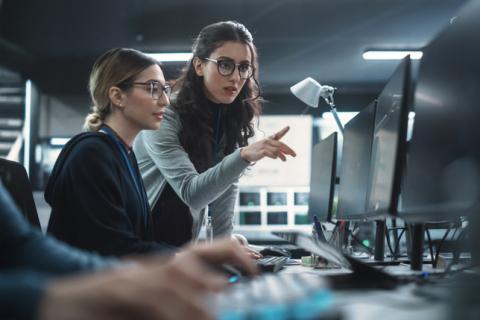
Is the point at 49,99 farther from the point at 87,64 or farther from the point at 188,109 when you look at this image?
the point at 188,109

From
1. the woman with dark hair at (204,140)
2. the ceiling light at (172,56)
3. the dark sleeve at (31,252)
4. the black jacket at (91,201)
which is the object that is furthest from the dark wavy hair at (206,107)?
the ceiling light at (172,56)

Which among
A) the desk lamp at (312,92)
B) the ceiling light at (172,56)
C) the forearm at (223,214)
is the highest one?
the ceiling light at (172,56)

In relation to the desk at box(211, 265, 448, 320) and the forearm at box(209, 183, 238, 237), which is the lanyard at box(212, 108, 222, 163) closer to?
the forearm at box(209, 183, 238, 237)

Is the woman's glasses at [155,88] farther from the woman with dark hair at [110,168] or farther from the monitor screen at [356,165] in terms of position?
the monitor screen at [356,165]

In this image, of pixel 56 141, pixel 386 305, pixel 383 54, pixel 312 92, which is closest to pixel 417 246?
pixel 386 305

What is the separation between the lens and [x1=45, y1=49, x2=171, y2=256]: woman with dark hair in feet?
4.82

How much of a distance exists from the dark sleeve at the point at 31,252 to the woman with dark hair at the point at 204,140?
0.99 m

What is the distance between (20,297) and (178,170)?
59.4 inches

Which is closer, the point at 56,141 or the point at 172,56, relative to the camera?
the point at 172,56

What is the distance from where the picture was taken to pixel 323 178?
2.49m

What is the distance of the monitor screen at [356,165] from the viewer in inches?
67.3

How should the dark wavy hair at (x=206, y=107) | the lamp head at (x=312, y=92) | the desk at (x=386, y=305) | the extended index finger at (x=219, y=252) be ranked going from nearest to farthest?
1. the desk at (x=386, y=305)
2. the extended index finger at (x=219, y=252)
3. the dark wavy hair at (x=206, y=107)
4. the lamp head at (x=312, y=92)

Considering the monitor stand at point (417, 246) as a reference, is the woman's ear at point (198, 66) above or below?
above

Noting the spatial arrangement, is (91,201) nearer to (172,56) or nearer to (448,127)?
(448,127)
